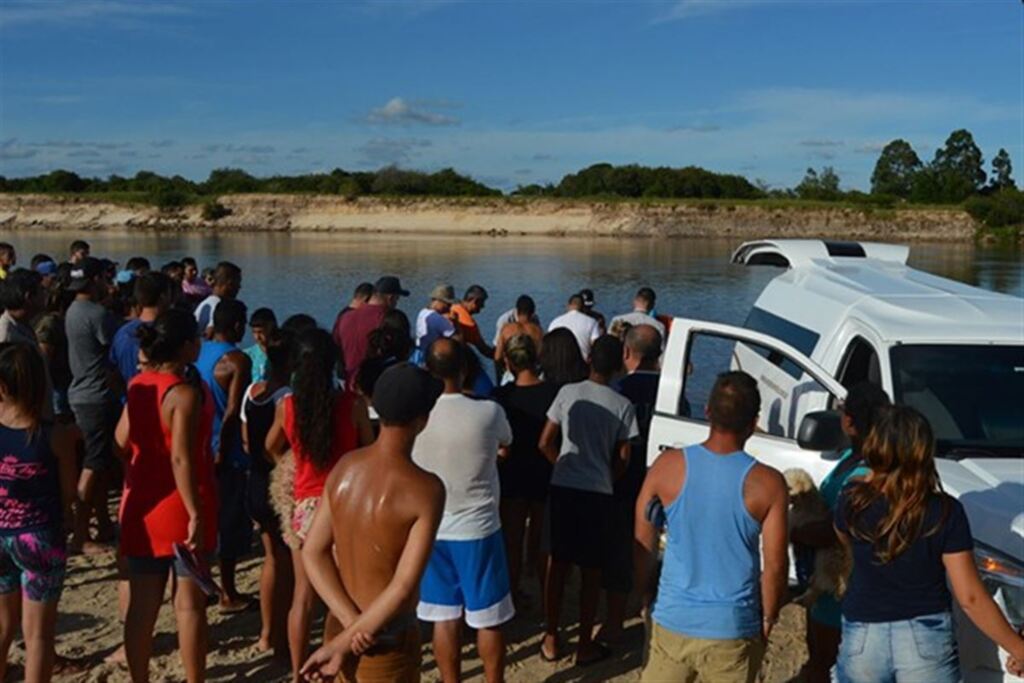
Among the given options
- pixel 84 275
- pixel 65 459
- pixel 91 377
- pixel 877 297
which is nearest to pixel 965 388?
pixel 877 297

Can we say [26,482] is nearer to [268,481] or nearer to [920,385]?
[268,481]

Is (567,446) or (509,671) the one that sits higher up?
(567,446)

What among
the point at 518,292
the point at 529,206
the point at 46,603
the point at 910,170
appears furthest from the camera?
the point at 910,170

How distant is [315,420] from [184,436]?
542 mm

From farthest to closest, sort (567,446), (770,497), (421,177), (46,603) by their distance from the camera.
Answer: (421,177) < (567,446) < (46,603) < (770,497)

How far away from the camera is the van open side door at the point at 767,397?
4973 millimetres

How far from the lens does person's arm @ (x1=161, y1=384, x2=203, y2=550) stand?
4129 mm

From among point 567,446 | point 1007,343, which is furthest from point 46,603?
point 1007,343

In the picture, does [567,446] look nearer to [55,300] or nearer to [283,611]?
[283,611]

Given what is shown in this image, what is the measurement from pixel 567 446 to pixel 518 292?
23.7m

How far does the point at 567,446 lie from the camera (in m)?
5.02

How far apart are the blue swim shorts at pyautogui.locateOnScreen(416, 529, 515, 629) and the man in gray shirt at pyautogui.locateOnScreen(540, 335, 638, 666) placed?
796 millimetres

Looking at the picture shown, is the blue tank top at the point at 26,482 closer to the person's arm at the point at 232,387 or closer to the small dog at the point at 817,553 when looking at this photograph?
the person's arm at the point at 232,387

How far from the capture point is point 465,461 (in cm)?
432
